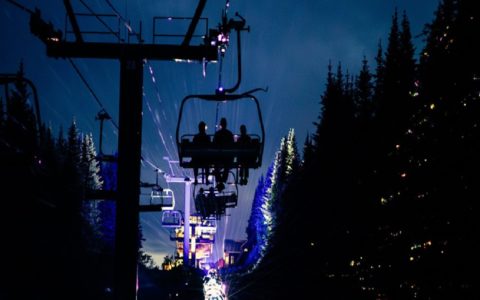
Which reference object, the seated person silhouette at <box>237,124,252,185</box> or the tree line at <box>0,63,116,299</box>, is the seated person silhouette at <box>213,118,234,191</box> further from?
the tree line at <box>0,63,116,299</box>

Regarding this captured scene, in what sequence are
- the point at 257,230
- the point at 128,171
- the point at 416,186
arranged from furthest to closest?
the point at 257,230 → the point at 128,171 → the point at 416,186

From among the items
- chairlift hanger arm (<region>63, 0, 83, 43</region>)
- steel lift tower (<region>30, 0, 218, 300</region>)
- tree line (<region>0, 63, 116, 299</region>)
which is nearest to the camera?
chairlift hanger arm (<region>63, 0, 83, 43</region>)

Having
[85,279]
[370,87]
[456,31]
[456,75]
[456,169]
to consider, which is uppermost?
[370,87]

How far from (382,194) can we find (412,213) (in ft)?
13.7

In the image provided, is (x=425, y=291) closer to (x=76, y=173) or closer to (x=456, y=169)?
(x=456, y=169)

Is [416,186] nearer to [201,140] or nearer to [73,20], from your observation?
[201,140]

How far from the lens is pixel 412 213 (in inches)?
630

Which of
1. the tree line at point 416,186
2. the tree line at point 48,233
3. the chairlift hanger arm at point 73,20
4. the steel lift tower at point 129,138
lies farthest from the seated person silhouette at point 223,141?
the tree line at point 48,233

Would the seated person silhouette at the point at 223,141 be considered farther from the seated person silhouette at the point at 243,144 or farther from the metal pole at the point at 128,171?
the metal pole at the point at 128,171

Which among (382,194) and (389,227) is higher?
→ (382,194)

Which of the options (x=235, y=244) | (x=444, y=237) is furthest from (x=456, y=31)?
(x=235, y=244)

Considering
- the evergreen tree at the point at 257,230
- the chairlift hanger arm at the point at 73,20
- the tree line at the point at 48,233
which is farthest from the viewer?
the evergreen tree at the point at 257,230

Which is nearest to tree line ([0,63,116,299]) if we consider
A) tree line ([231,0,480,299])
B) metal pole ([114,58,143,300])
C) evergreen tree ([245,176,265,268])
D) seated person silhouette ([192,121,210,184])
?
metal pole ([114,58,143,300])

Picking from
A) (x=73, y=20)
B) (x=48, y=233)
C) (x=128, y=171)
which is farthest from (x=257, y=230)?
(x=73, y=20)
